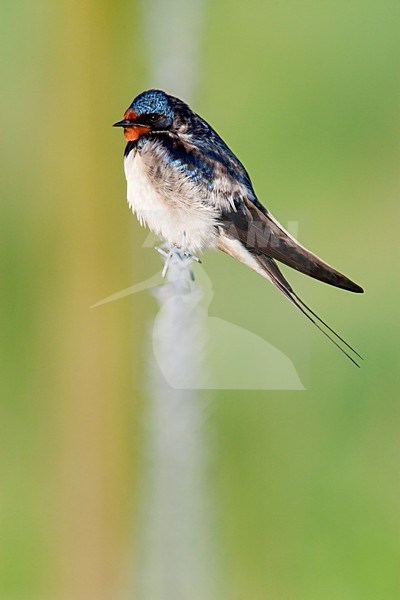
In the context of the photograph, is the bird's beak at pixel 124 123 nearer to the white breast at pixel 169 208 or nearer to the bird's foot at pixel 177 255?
the white breast at pixel 169 208

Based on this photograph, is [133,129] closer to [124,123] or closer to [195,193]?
[124,123]

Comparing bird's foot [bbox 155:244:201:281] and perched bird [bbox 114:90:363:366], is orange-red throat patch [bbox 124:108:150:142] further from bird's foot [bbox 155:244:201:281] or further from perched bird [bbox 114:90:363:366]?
bird's foot [bbox 155:244:201:281]

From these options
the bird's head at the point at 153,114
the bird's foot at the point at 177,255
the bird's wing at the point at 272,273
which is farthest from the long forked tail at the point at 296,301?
the bird's head at the point at 153,114

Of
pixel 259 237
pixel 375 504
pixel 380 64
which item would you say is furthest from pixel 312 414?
pixel 380 64

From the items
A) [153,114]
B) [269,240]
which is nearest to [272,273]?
[269,240]

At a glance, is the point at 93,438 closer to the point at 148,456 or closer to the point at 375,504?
the point at 148,456

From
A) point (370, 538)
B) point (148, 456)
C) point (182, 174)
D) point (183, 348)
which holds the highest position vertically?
point (182, 174)

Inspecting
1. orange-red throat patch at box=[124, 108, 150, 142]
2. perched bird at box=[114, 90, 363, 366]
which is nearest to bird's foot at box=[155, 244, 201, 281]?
perched bird at box=[114, 90, 363, 366]

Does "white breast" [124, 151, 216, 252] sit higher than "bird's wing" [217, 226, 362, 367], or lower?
higher
